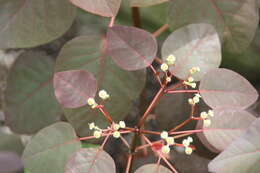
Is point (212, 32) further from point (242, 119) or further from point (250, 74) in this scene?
point (250, 74)

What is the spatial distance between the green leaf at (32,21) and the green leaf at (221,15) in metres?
0.22

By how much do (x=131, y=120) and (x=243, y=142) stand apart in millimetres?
755

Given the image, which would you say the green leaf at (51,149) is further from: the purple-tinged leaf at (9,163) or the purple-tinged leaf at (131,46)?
the purple-tinged leaf at (9,163)

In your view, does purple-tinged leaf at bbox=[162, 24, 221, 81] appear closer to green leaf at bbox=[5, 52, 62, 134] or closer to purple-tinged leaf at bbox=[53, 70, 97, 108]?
purple-tinged leaf at bbox=[53, 70, 97, 108]

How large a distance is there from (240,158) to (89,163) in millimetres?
236

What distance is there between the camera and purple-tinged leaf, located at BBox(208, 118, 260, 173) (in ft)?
1.94

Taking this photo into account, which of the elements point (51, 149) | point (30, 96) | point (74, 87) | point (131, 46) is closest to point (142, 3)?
point (131, 46)

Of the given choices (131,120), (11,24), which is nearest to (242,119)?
(11,24)

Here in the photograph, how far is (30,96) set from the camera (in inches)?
37.8

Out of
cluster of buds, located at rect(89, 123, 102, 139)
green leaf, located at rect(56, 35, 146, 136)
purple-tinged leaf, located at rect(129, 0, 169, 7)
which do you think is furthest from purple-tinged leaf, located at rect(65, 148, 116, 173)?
purple-tinged leaf, located at rect(129, 0, 169, 7)

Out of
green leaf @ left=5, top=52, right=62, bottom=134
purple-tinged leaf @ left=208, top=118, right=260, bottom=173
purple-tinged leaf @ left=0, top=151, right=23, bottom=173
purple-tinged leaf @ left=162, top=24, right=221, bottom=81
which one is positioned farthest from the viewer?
green leaf @ left=5, top=52, right=62, bottom=134

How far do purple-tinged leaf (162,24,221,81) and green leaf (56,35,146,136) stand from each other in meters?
0.13

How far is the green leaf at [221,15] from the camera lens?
84 centimetres

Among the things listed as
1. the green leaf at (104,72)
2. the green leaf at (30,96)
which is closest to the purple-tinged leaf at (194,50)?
the green leaf at (104,72)
